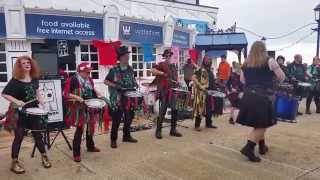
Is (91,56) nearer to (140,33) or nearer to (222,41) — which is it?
(140,33)

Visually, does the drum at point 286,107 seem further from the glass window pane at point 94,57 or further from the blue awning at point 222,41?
the blue awning at point 222,41

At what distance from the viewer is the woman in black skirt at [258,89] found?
530 cm

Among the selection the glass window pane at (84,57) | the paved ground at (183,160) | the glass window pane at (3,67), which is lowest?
the paved ground at (183,160)

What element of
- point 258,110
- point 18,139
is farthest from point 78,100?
point 258,110

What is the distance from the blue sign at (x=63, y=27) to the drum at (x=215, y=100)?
15.0 feet

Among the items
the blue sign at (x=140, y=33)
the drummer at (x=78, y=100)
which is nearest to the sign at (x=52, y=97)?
the drummer at (x=78, y=100)

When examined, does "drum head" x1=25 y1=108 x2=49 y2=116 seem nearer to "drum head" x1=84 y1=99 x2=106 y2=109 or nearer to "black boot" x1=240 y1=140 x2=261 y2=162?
"drum head" x1=84 y1=99 x2=106 y2=109

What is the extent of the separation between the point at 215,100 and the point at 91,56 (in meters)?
4.70

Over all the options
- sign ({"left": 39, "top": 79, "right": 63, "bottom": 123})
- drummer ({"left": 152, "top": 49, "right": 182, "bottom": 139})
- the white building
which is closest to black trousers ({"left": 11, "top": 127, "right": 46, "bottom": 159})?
sign ({"left": 39, "top": 79, "right": 63, "bottom": 123})

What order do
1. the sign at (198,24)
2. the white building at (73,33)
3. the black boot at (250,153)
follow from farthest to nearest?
1. the sign at (198,24)
2. the white building at (73,33)
3. the black boot at (250,153)

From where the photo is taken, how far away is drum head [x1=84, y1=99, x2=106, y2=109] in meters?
5.33

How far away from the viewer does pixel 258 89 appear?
538cm

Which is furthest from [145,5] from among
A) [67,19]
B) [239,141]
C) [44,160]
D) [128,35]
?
[44,160]

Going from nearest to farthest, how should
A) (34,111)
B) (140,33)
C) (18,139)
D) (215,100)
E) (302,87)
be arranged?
(34,111), (18,139), (215,100), (302,87), (140,33)
